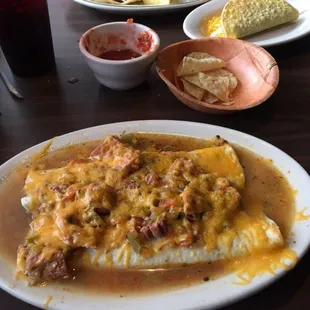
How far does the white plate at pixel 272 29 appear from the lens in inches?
79.6

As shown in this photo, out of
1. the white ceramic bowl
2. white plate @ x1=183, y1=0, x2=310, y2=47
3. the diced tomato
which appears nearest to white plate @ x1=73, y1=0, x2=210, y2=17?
white plate @ x1=183, y1=0, x2=310, y2=47

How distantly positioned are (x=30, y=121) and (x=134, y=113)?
379mm

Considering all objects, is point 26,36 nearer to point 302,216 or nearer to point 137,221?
point 137,221

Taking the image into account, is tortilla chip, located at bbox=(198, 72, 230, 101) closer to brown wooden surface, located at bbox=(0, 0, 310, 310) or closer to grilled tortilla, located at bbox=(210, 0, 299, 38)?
brown wooden surface, located at bbox=(0, 0, 310, 310)

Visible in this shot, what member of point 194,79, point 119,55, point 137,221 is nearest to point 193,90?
point 194,79

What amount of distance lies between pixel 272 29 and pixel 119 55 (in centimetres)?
74

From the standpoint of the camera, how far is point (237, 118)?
1.67m

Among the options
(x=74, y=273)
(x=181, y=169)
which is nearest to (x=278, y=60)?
(x=181, y=169)

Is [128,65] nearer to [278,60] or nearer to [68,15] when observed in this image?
[278,60]

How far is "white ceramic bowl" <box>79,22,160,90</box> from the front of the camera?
1720mm

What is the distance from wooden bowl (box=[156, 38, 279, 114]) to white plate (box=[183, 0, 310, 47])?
187mm

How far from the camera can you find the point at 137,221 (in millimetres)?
1132

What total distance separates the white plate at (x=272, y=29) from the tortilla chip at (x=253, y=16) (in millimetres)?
30

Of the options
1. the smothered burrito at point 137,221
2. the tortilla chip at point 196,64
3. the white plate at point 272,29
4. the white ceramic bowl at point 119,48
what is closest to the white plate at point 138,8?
the white plate at point 272,29
